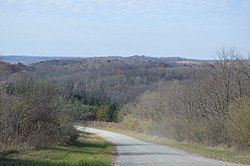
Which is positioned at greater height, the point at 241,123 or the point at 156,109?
the point at 241,123

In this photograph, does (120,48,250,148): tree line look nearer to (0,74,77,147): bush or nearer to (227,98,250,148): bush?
(227,98,250,148): bush

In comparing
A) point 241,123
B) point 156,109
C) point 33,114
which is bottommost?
point 156,109

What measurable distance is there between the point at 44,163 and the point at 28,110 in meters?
10.7

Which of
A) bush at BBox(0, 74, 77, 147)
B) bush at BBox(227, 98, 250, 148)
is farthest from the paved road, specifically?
bush at BBox(0, 74, 77, 147)

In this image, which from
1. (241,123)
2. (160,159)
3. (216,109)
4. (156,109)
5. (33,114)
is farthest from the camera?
(156,109)

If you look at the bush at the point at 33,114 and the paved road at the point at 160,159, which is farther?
the bush at the point at 33,114

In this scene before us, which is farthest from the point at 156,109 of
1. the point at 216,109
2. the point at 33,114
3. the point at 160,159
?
the point at 160,159

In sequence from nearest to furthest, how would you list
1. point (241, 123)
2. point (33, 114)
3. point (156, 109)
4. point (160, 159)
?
point (160, 159)
point (33, 114)
point (241, 123)
point (156, 109)

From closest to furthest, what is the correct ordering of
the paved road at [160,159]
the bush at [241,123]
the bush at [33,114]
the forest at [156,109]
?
the paved road at [160,159] < the bush at [33,114] < the forest at [156,109] < the bush at [241,123]

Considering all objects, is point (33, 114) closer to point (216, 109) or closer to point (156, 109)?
point (216, 109)

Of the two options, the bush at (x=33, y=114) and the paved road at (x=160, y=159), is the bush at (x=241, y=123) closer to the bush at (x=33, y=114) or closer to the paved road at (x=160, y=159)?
the paved road at (x=160, y=159)

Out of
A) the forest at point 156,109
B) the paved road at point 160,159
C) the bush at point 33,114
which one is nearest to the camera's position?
the paved road at point 160,159

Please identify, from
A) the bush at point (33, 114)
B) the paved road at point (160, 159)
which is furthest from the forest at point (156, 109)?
the paved road at point (160, 159)

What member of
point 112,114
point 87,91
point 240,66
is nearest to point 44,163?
point 240,66
